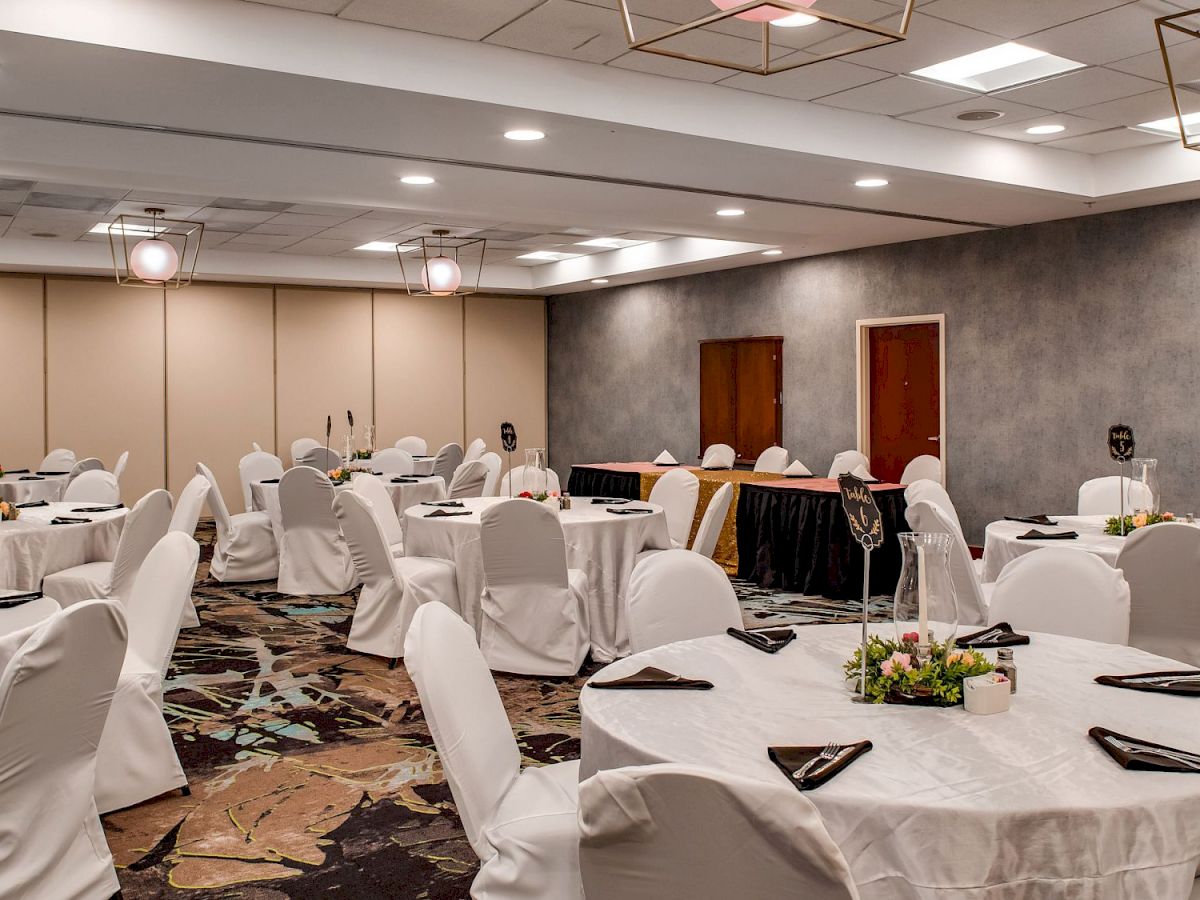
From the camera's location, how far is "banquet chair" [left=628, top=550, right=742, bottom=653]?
11.0 ft

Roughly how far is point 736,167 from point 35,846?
5051 mm

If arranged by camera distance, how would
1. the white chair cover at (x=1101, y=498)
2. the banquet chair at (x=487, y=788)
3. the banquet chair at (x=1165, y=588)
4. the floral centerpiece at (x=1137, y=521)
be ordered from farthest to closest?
1. the white chair cover at (x=1101, y=498)
2. the floral centerpiece at (x=1137, y=521)
3. the banquet chair at (x=1165, y=588)
4. the banquet chair at (x=487, y=788)

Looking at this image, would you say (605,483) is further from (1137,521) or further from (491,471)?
(1137,521)

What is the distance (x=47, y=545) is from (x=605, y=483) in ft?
18.3

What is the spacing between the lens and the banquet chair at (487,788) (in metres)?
2.25

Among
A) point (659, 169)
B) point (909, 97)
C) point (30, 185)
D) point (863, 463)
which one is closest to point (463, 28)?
point (659, 169)

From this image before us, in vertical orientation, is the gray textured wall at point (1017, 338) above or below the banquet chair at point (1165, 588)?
above

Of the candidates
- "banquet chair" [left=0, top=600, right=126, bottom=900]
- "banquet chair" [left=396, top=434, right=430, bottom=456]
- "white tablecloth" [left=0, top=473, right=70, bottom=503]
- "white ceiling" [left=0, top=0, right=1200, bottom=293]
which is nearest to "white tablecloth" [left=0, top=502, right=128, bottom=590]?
"white ceiling" [left=0, top=0, right=1200, bottom=293]

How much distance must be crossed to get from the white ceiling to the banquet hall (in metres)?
0.03

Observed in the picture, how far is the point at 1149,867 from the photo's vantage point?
70.7 inches

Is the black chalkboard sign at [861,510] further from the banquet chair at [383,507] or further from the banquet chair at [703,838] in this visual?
the banquet chair at [383,507]

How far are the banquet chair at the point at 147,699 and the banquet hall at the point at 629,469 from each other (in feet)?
0.06

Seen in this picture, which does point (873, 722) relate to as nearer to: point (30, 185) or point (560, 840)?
point (560, 840)

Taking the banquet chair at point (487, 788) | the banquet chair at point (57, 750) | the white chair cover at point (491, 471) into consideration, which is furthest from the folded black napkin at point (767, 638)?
the white chair cover at point (491, 471)
